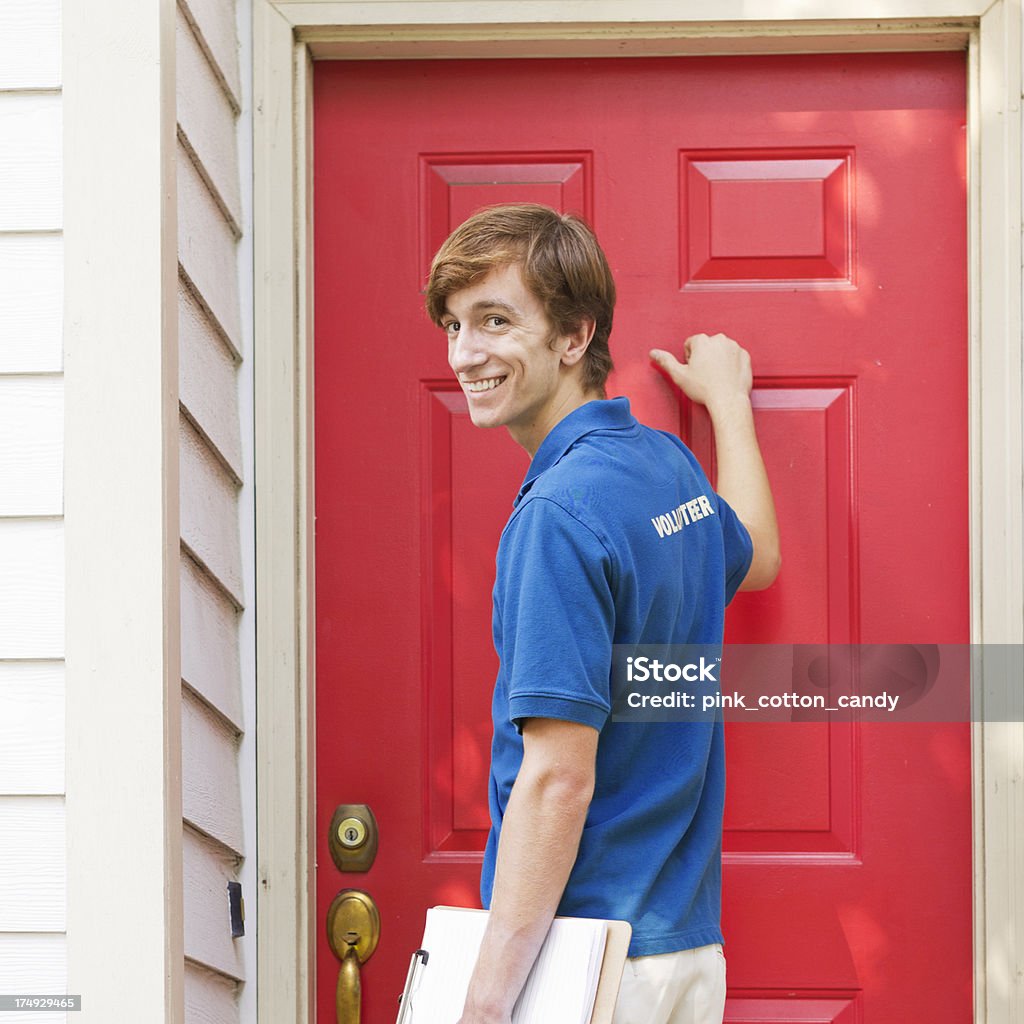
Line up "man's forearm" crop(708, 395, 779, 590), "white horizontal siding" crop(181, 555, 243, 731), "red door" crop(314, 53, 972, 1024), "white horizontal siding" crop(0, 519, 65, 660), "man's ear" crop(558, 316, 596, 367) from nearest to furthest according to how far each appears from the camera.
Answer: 1. "white horizontal siding" crop(0, 519, 65, 660)
2. "man's ear" crop(558, 316, 596, 367)
3. "white horizontal siding" crop(181, 555, 243, 731)
4. "man's forearm" crop(708, 395, 779, 590)
5. "red door" crop(314, 53, 972, 1024)

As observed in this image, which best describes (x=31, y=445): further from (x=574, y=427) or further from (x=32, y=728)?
(x=574, y=427)

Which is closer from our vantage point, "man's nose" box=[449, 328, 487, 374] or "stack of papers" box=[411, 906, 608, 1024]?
"stack of papers" box=[411, 906, 608, 1024]

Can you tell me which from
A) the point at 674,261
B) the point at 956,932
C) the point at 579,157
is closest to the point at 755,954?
the point at 956,932

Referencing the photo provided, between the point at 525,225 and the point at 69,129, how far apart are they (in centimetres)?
69

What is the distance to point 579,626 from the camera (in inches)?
75.7

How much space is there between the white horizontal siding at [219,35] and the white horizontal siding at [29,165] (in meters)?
0.35

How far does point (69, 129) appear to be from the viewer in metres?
2.16

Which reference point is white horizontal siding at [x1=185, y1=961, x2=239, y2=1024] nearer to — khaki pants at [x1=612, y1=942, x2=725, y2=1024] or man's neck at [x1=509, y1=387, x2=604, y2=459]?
khaki pants at [x1=612, y1=942, x2=725, y2=1024]

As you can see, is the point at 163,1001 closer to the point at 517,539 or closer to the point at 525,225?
the point at 517,539

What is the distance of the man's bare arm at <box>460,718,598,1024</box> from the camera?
6.21 feet

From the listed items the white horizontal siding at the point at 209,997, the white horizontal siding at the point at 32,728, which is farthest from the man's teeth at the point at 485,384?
the white horizontal siding at the point at 209,997

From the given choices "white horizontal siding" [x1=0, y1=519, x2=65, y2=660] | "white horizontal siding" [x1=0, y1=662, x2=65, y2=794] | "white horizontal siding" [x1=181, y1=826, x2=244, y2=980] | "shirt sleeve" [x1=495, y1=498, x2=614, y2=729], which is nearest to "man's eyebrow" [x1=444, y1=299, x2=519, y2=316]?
"shirt sleeve" [x1=495, y1=498, x2=614, y2=729]

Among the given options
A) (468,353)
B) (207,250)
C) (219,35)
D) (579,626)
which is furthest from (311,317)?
(579,626)

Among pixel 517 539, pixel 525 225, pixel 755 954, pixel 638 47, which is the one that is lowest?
pixel 755 954
